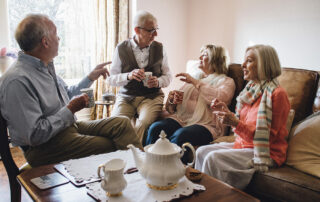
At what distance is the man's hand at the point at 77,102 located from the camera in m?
1.62

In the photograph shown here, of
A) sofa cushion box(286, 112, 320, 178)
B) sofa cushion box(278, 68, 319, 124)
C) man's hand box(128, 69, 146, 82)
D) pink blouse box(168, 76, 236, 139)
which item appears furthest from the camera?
man's hand box(128, 69, 146, 82)

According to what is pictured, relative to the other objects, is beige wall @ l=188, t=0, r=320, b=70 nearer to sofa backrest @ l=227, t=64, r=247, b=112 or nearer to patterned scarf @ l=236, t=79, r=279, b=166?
sofa backrest @ l=227, t=64, r=247, b=112

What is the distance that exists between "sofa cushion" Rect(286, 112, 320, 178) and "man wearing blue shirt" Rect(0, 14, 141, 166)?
3.48 feet

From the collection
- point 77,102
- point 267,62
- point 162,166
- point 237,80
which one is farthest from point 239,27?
point 162,166

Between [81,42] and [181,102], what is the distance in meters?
1.86

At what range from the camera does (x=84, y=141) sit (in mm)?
1696

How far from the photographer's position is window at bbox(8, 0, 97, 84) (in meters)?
3.35

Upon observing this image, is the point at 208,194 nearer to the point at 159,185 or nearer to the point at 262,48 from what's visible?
the point at 159,185

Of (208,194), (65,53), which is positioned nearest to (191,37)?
(65,53)

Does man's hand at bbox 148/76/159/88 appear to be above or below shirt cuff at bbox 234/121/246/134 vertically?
above

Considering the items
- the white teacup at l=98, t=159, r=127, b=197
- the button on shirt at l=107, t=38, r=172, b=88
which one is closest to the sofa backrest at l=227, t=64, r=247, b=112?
the button on shirt at l=107, t=38, r=172, b=88

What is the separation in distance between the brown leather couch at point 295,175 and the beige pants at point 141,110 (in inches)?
41.4

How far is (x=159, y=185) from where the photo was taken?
1162 millimetres

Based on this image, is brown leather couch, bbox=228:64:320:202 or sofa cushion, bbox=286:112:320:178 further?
sofa cushion, bbox=286:112:320:178
